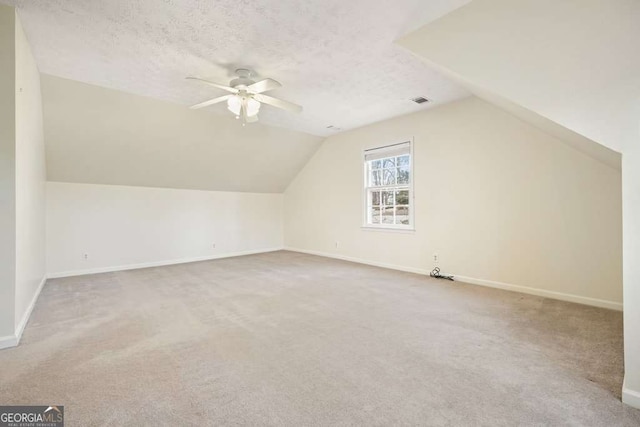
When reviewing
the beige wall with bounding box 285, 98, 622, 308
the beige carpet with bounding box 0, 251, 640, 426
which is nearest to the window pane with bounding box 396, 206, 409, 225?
the beige wall with bounding box 285, 98, 622, 308

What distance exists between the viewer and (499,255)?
397 cm

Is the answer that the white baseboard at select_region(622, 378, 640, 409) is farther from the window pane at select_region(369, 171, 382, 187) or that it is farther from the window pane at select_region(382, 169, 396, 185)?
the window pane at select_region(369, 171, 382, 187)

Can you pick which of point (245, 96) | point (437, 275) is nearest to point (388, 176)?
point (437, 275)

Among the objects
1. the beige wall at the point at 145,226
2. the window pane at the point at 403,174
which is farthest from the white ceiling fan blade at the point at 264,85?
the beige wall at the point at 145,226

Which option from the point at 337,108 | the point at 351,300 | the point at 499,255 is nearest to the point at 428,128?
the point at 337,108

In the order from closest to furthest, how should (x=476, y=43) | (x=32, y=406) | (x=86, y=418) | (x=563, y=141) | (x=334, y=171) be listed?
1. (x=86, y=418)
2. (x=32, y=406)
3. (x=476, y=43)
4. (x=563, y=141)
5. (x=334, y=171)

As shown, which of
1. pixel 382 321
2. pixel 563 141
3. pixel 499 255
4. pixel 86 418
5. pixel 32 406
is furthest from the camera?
pixel 499 255

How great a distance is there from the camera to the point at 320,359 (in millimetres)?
2148

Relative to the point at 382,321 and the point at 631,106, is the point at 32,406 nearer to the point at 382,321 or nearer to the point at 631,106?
the point at 382,321

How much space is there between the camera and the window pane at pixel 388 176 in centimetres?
535

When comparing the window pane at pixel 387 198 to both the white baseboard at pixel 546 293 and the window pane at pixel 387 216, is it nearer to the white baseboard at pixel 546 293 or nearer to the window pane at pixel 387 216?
the window pane at pixel 387 216

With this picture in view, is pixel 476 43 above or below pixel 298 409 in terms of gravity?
above

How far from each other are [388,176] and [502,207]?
200 centimetres

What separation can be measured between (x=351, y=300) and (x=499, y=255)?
2169mm
